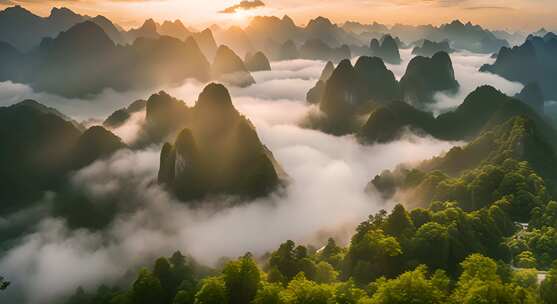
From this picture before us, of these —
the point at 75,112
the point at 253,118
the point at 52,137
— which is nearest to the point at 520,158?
the point at 52,137

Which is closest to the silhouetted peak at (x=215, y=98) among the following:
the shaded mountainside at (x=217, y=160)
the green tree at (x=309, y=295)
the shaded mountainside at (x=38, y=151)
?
the shaded mountainside at (x=217, y=160)

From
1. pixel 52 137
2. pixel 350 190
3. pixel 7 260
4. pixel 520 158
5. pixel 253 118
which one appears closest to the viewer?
pixel 520 158

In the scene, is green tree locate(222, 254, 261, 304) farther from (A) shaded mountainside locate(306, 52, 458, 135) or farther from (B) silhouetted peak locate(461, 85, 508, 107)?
(B) silhouetted peak locate(461, 85, 508, 107)

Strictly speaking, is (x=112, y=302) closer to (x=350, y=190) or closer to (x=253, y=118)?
(x=350, y=190)

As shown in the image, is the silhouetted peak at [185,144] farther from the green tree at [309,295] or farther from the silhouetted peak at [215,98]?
the green tree at [309,295]

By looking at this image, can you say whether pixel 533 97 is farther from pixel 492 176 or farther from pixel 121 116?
pixel 121 116

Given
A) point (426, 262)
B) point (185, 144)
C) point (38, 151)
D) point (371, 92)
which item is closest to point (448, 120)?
point (371, 92)
